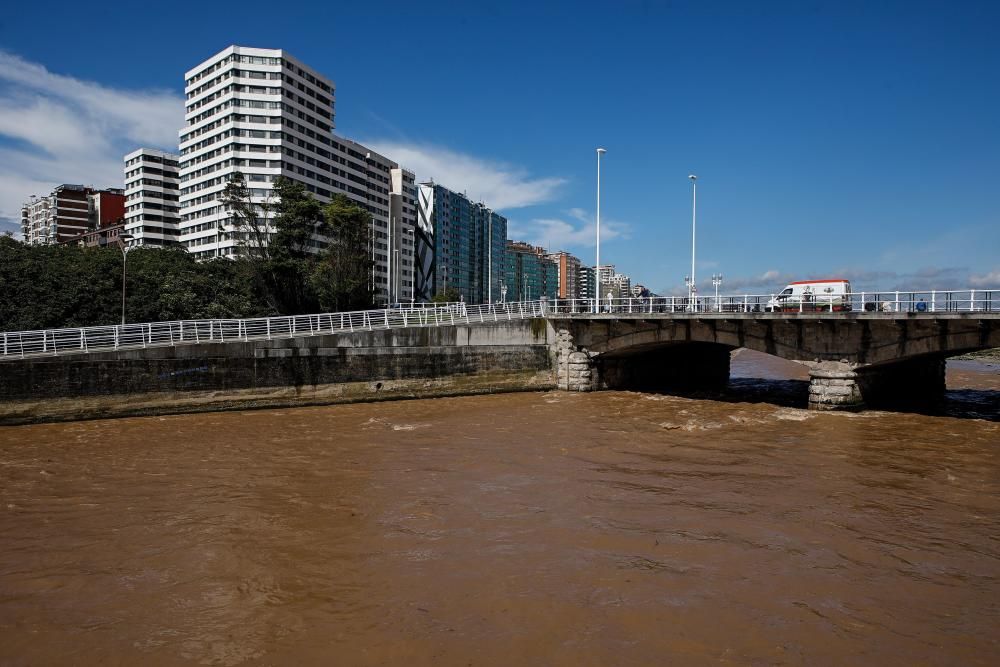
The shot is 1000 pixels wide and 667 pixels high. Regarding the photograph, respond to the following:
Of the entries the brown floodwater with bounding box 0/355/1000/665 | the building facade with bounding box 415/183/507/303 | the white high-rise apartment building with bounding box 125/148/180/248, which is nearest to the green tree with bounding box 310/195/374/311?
the brown floodwater with bounding box 0/355/1000/665

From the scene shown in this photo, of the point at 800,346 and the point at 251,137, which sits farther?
the point at 251,137

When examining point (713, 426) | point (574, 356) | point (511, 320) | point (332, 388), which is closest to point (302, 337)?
point (332, 388)

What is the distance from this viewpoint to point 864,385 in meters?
27.4

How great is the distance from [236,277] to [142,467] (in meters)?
34.4

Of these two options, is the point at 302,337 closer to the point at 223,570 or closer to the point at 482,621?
the point at 223,570


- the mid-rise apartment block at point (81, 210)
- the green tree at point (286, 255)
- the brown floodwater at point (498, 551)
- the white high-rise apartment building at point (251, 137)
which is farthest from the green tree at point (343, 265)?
the mid-rise apartment block at point (81, 210)

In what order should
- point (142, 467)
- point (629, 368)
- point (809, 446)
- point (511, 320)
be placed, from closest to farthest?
point (142, 467), point (809, 446), point (511, 320), point (629, 368)

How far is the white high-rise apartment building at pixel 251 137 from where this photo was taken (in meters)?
79.5

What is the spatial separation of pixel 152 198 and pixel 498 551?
11059 centimetres

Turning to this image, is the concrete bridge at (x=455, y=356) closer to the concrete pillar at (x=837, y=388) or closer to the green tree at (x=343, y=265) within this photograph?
the concrete pillar at (x=837, y=388)

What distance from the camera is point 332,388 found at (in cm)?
3002

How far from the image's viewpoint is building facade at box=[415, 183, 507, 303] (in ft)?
400

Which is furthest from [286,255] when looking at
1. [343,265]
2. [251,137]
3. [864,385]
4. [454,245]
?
[454,245]

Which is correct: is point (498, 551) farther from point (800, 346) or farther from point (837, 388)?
point (837, 388)
